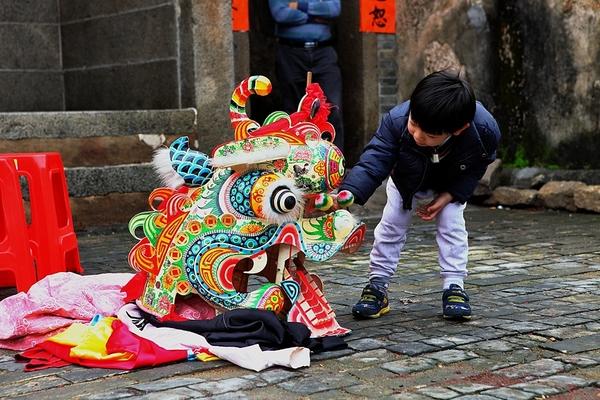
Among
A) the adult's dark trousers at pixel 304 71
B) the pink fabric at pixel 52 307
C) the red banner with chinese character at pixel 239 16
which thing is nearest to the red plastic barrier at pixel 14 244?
the pink fabric at pixel 52 307

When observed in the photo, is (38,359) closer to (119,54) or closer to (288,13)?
(288,13)

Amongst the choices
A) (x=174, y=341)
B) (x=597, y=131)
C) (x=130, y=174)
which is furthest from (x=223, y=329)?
(x=597, y=131)

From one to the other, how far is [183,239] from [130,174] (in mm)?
3974

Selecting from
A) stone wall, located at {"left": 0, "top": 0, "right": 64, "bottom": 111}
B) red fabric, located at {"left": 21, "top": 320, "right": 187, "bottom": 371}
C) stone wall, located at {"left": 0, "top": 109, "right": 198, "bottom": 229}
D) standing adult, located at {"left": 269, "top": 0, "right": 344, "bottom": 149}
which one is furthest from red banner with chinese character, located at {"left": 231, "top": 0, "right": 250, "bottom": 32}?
red fabric, located at {"left": 21, "top": 320, "right": 187, "bottom": 371}

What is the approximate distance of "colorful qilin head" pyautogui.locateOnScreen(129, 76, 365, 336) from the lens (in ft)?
12.9

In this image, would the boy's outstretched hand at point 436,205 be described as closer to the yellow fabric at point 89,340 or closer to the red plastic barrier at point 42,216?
the yellow fabric at point 89,340

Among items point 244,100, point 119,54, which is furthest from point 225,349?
point 119,54

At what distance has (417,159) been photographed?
432 cm

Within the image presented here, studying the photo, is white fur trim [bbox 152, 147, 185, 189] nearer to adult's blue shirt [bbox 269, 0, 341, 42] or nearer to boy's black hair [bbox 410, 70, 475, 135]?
boy's black hair [bbox 410, 70, 475, 135]

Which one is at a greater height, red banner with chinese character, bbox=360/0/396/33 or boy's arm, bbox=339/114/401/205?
red banner with chinese character, bbox=360/0/396/33

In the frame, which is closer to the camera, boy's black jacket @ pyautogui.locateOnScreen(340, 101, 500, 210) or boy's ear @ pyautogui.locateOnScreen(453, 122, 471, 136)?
boy's ear @ pyautogui.locateOnScreen(453, 122, 471, 136)

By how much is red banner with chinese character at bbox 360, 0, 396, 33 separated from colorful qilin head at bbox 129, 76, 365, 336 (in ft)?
17.8

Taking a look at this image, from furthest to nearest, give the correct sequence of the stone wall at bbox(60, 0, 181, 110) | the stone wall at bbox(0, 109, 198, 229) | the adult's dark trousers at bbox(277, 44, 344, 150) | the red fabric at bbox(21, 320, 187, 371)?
the adult's dark trousers at bbox(277, 44, 344, 150), the stone wall at bbox(60, 0, 181, 110), the stone wall at bbox(0, 109, 198, 229), the red fabric at bbox(21, 320, 187, 371)

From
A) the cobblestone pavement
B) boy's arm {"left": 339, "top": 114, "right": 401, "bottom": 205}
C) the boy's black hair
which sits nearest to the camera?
the cobblestone pavement
